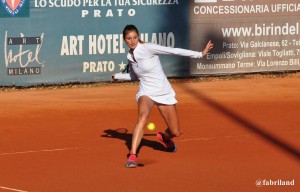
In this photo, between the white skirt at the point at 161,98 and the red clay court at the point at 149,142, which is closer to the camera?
the red clay court at the point at 149,142

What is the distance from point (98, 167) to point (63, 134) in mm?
3039

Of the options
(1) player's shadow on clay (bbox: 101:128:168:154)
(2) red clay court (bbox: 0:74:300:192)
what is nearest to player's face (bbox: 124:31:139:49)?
(2) red clay court (bbox: 0:74:300:192)

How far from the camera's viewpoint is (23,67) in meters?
22.4

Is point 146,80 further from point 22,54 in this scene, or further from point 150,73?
point 22,54

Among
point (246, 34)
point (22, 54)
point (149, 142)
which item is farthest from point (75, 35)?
point (149, 142)

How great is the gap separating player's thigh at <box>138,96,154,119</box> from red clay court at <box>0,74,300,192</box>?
662mm

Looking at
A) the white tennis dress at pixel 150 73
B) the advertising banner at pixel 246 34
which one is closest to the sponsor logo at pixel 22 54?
the advertising banner at pixel 246 34

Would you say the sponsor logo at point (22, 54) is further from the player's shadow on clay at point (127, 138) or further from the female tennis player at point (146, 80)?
the female tennis player at point (146, 80)

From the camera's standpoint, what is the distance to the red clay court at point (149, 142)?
481 inches

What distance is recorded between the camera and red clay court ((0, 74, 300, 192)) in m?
12.2

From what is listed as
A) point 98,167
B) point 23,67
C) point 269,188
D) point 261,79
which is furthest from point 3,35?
point 269,188

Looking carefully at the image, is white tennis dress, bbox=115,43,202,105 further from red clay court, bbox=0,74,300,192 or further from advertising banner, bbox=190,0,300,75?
advertising banner, bbox=190,0,300,75

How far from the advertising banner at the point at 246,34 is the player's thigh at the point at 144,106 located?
1072 cm

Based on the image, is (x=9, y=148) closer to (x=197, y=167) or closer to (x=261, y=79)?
(x=197, y=167)
